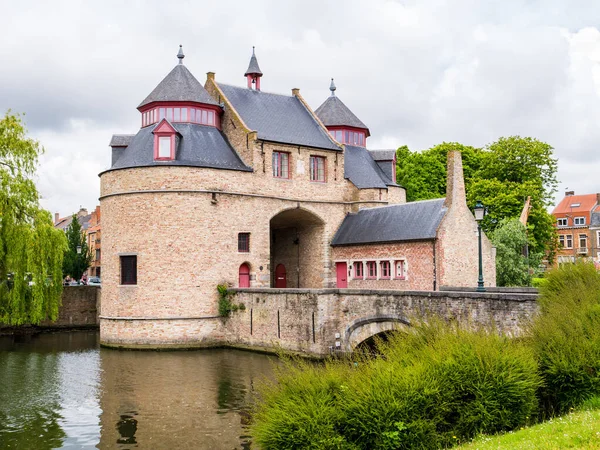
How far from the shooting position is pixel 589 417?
8812 mm

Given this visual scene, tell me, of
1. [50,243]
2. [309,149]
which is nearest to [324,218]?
[309,149]

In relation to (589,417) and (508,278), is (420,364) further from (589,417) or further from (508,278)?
(508,278)

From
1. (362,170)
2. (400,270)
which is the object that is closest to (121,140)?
(362,170)

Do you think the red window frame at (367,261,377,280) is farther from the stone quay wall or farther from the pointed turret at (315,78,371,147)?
the stone quay wall

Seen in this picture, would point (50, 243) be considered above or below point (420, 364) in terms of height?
above

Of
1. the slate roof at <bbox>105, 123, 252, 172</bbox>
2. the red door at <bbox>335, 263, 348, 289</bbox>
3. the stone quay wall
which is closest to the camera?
the slate roof at <bbox>105, 123, 252, 172</bbox>

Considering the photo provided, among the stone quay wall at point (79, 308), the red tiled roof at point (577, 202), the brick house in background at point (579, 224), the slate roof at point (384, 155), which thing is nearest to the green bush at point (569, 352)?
the slate roof at point (384, 155)

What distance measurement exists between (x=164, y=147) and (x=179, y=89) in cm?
370

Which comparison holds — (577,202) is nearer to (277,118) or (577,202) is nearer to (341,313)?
(277,118)

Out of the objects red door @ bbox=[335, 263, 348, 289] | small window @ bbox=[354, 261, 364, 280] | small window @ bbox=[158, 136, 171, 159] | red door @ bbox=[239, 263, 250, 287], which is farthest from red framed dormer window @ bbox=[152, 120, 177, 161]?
small window @ bbox=[354, 261, 364, 280]

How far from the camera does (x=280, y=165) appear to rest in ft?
101

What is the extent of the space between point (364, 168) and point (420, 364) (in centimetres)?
2616

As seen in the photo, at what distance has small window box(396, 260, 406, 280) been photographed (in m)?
28.2

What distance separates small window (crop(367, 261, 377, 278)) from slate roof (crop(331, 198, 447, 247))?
1.03m
